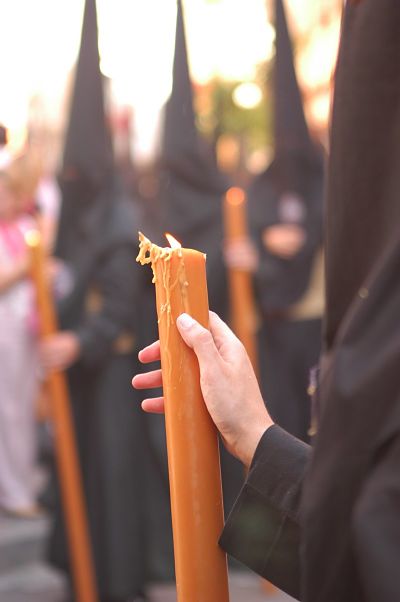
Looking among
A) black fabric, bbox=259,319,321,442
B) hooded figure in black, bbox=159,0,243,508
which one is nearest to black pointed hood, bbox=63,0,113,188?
hooded figure in black, bbox=159,0,243,508

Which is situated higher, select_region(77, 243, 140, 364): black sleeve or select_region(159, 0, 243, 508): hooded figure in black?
select_region(159, 0, 243, 508): hooded figure in black

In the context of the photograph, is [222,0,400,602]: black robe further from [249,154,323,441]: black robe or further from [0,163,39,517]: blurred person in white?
[249,154,323,441]: black robe

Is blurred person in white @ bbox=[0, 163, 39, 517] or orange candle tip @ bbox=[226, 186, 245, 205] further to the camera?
orange candle tip @ bbox=[226, 186, 245, 205]

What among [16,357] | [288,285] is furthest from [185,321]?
[288,285]

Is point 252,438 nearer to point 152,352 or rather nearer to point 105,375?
point 152,352

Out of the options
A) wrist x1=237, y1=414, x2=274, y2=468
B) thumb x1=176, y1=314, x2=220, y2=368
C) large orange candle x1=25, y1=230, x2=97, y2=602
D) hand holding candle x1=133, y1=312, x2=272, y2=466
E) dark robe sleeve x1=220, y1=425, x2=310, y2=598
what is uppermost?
thumb x1=176, y1=314, x2=220, y2=368

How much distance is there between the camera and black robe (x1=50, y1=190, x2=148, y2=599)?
5.09m

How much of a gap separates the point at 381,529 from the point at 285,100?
5707mm

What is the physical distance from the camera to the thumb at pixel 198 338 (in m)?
1.43

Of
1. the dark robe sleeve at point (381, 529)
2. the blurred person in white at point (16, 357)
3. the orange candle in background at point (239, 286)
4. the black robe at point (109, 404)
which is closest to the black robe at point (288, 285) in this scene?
the orange candle in background at point (239, 286)

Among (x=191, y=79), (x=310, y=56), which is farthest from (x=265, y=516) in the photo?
(x=310, y=56)

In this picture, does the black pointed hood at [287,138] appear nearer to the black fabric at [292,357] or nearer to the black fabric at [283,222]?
the black fabric at [283,222]

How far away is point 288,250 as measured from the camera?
6465 mm

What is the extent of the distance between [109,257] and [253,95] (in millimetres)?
10442
